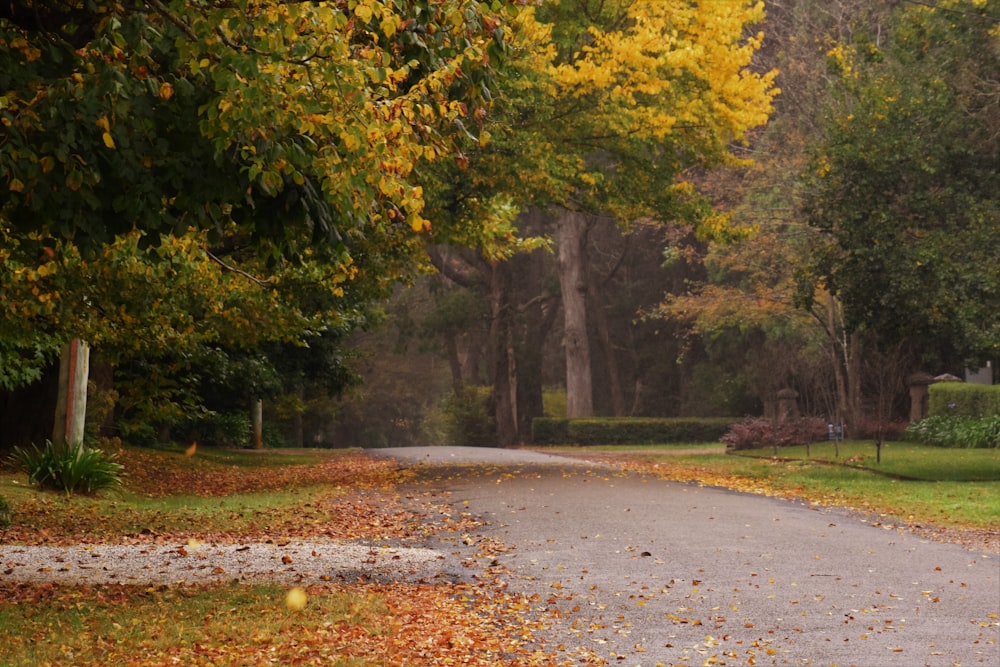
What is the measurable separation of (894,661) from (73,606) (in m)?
5.42

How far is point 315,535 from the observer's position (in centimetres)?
1301

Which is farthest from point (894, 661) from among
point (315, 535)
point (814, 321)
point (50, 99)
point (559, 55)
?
point (814, 321)

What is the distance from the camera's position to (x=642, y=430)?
4175 centimetres

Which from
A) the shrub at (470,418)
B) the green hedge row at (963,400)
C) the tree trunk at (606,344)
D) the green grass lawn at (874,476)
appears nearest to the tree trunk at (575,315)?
the shrub at (470,418)

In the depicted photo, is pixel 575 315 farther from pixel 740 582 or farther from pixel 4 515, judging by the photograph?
pixel 740 582

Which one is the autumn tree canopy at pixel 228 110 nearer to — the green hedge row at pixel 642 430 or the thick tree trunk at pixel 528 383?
the green hedge row at pixel 642 430

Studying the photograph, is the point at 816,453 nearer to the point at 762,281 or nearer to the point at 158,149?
the point at 762,281

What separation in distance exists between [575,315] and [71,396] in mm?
27155

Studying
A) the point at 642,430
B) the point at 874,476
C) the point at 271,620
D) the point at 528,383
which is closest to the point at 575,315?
the point at 642,430

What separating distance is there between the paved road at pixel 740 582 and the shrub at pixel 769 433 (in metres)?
16.5

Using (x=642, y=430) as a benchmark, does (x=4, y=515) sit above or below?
below

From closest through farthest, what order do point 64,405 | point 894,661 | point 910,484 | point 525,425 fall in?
point 894,661, point 64,405, point 910,484, point 525,425

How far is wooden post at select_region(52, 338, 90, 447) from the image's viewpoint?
18250 mm

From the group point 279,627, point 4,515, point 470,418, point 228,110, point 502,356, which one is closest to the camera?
point 228,110
